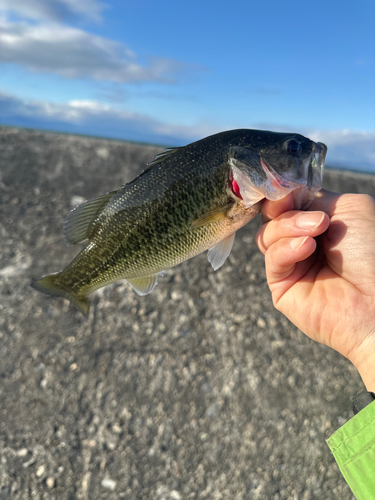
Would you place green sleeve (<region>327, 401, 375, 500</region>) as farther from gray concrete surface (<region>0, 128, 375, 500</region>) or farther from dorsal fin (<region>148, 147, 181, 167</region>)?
dorsal fin (<region>148, 147, 181, 167</region>)

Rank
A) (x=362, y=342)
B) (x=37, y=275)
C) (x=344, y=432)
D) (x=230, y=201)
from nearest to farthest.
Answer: (x=344, y=432) → (x=230, y=201) → (x=362, y=342) → (x=37, y=275)

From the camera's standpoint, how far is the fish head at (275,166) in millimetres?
1457

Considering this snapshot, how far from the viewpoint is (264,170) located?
1.48m

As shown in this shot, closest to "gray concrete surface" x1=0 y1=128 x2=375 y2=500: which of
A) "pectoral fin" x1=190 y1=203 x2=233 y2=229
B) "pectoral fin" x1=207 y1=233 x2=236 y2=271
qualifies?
"pectoral fin" x1=207 y1=233 x2=236 y2=271

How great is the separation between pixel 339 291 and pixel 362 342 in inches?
10.3

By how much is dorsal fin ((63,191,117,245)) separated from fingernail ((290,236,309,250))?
2.93 ft

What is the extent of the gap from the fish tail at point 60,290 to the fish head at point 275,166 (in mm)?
986

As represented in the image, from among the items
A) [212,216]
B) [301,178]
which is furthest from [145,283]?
[301,178]

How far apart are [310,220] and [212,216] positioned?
43 centimetres

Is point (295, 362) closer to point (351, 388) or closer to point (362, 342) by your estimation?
point (351, 388)

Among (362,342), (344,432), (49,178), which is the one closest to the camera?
(344,432)

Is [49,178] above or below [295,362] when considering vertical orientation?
above

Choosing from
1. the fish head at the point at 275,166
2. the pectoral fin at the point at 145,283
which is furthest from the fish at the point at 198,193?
the pectoral fin at the point at 145,283

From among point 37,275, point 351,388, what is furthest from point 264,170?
point 37,275
